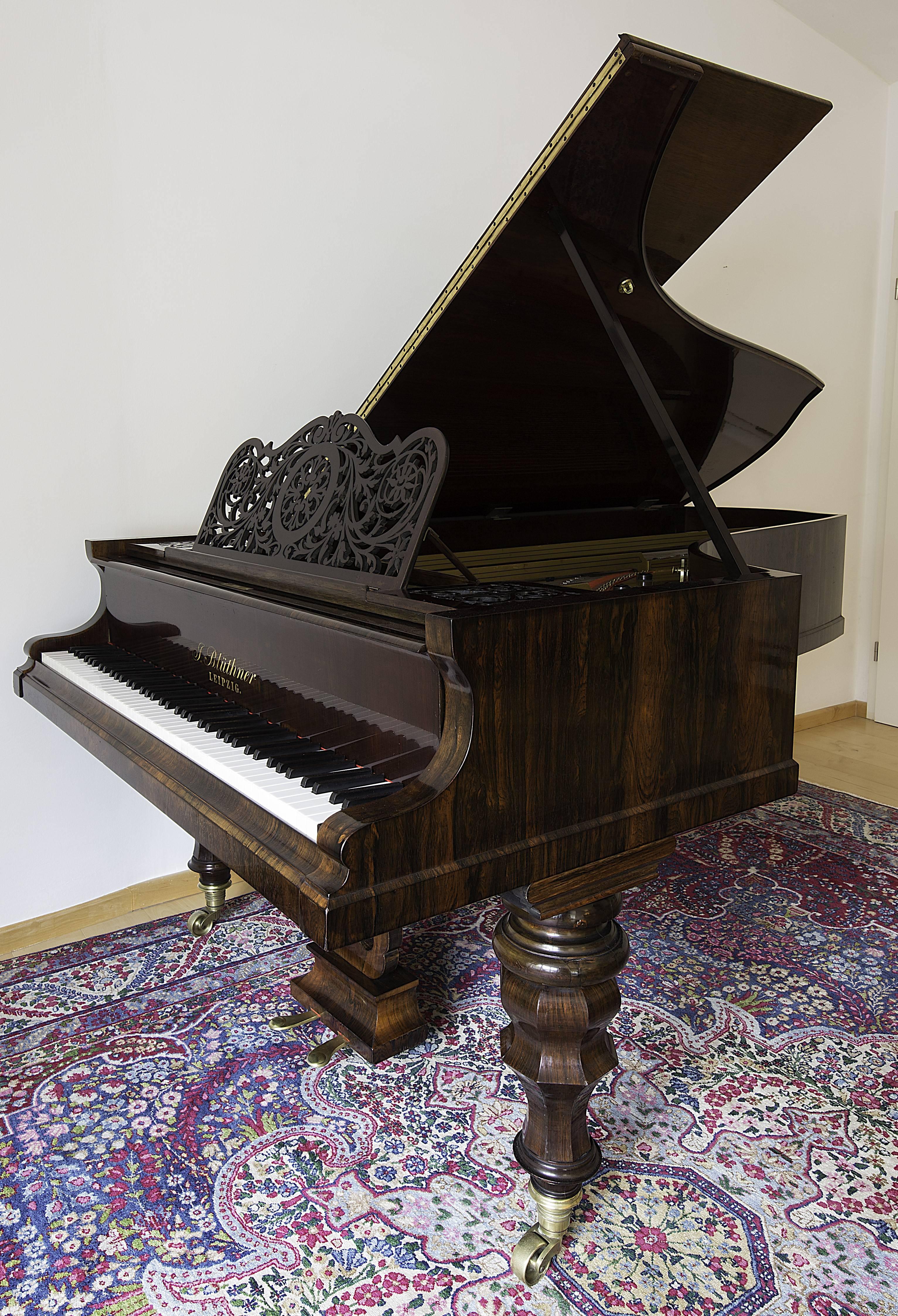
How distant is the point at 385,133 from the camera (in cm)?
290

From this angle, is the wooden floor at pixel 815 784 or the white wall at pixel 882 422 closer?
the wooden floor at pixel 815 784

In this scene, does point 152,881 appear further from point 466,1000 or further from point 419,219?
point 419,219

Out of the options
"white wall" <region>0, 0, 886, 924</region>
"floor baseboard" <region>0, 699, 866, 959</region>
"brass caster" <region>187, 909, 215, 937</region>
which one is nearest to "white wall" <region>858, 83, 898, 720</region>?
"white wall" <region>0, 0, 886, 924</region>

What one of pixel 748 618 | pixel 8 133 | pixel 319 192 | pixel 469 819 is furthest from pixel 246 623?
pixel 319 192

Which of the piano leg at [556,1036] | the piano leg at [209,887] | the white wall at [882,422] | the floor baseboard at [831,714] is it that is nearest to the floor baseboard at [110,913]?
the piano leg at [209,887]

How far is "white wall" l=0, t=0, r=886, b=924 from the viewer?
94.0 inches

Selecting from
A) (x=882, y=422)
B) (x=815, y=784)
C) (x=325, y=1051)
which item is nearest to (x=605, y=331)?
(x=325, y=1051)

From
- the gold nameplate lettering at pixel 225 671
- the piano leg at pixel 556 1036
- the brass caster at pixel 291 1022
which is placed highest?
the gold nameplate lettering at pixel 225 671

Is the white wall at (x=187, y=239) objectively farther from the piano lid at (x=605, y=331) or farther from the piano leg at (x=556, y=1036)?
the piano leg at (x=556, y=1036)

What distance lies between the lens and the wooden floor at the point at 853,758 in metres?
3.73

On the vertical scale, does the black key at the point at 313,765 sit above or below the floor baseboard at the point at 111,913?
above

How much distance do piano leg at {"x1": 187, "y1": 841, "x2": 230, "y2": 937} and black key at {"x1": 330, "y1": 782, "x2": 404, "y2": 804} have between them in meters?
1.33

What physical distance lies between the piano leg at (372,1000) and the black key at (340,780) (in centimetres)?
65

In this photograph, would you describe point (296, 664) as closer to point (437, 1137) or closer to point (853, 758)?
point (437, 1137)
